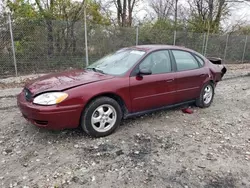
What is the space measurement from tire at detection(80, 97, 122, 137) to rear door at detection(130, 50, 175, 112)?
406mm

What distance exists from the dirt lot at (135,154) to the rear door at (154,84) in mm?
434

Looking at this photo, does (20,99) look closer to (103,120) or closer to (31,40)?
(103,120)

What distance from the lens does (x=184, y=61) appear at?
4.80m

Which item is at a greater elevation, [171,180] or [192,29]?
[192,29]

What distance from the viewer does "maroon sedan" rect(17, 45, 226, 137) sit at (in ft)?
10.8

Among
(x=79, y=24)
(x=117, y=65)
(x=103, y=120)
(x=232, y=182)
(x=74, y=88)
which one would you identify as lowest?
(x=232, y=182)

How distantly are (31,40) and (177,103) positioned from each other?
235 inches

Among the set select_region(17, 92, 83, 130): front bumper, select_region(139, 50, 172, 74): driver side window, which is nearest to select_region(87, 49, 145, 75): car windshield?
select_region(139, 50, 172, 74): driver side window

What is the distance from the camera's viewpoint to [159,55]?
4375 mm

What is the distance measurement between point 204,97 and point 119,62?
235cm

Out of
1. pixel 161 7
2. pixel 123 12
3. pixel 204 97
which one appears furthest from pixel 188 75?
pixel 161 7

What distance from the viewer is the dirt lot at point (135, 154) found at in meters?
2.70

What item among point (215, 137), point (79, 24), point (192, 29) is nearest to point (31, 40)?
point (79, 24)

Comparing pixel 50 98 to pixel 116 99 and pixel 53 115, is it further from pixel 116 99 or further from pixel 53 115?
pixel 116 99
